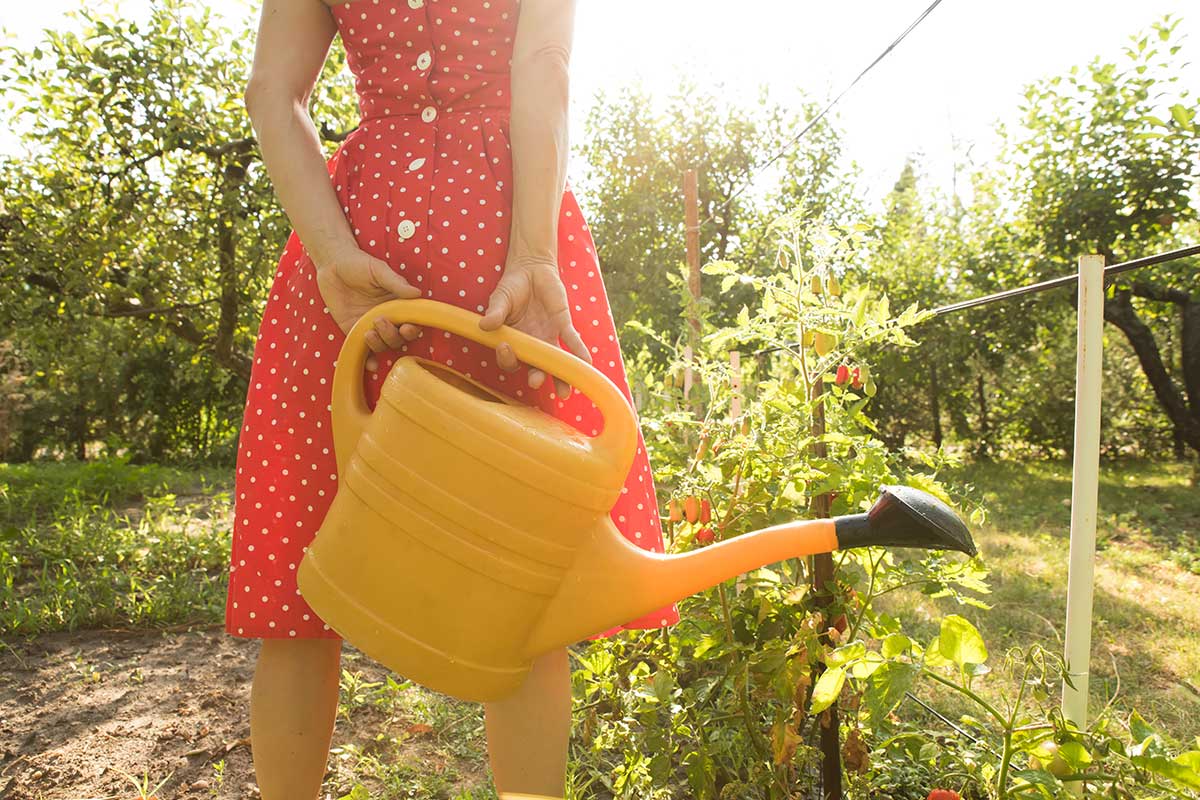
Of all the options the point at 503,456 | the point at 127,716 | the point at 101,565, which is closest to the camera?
the point at 503,456

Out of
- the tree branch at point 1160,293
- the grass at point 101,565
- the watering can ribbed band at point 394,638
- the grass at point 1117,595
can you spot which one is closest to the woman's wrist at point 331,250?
the watering can ribbed band at point 394,638

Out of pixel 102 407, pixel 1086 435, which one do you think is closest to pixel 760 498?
pixel 1086 435

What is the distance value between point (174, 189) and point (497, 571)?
385cm

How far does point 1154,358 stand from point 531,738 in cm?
716

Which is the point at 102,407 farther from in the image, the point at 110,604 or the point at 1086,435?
the point at 1086,435

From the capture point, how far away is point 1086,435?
3.67ft

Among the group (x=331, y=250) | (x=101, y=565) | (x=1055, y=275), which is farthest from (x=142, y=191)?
(x=1055, y=275)

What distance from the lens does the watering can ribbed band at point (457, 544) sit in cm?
75

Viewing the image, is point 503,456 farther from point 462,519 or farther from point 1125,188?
point 1125,188

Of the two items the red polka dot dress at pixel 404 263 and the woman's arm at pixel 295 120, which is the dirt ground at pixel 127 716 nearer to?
the red polka dot dress at pixel 404 263

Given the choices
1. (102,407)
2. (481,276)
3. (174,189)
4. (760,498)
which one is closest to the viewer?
(481,276)

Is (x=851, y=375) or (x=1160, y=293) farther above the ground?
(x=851, y=375)

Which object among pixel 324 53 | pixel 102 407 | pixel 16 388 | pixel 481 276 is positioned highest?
pixel 324 53

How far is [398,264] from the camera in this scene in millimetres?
940
